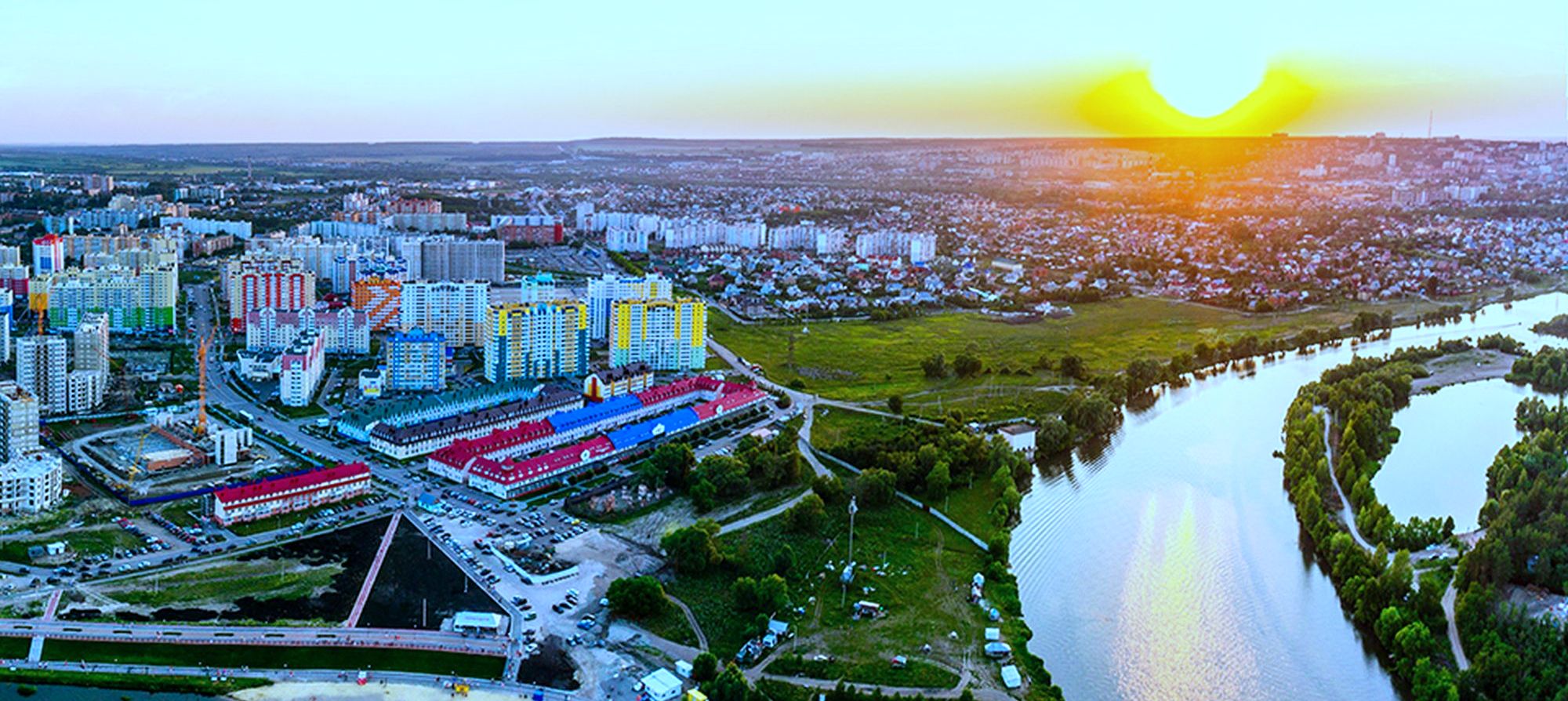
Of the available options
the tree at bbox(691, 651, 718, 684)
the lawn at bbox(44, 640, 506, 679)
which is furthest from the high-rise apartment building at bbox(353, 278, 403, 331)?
the tree at bbox(691, 651, 718, 684)

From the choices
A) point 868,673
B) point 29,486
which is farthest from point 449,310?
point 868,673

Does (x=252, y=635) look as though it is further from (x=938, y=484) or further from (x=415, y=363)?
(x=415, y=363)

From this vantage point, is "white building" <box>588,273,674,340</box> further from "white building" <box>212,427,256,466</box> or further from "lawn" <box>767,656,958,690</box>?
"lawn" <box>767,656,958,690</box>

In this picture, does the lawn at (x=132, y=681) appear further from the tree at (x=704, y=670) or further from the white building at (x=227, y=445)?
the white building at (x=227, y=445)

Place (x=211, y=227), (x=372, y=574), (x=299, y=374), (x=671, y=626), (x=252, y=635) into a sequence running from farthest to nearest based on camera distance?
1. (x=211, y=227)
2. (x=299, y=374)
3. (x=372, y=574)
4. (x=671, y=626)
5. (x=252, y=635)

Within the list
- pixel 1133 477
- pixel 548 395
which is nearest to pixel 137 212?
pixel 548 395

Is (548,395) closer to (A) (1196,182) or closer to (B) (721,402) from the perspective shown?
(B) (721,402)
